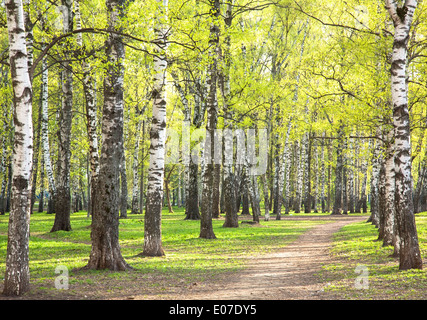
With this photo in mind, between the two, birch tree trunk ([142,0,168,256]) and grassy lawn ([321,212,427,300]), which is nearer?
grassy lawn ([321,212,427,300])

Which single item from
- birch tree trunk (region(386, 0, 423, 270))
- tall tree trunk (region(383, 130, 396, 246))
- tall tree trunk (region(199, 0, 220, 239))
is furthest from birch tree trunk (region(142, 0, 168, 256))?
tall tree trunk (region(383, 130, 396, 246))

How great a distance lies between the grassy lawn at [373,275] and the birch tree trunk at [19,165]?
18.4 ft

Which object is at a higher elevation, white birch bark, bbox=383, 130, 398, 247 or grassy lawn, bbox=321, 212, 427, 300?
white birch bark, bbox=383, 130, 398, 247

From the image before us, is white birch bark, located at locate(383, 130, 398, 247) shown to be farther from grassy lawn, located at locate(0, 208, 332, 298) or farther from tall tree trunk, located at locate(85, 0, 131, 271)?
tall tree trunk, located at locate(85, 0, 131, 271)

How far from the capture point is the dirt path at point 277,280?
24.4 feet

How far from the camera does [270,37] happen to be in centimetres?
2512

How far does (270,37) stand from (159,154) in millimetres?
16182

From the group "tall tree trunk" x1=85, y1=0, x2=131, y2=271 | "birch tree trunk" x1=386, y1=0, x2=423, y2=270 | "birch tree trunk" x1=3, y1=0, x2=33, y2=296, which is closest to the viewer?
"birch tree trunk" x1=3, y1=0, x2=33, y2=296

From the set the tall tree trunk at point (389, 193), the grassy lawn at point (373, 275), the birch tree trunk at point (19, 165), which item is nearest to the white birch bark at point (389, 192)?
the tall tree trunk at point (389, 193)

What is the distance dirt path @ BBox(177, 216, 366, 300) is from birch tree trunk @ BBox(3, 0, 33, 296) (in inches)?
111

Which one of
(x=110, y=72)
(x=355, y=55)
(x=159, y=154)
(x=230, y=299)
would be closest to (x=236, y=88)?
(x=355, y=55)

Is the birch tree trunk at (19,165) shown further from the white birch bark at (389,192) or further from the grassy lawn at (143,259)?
the white birch bark at (389,192)

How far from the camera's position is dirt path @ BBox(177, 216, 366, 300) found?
293 inches

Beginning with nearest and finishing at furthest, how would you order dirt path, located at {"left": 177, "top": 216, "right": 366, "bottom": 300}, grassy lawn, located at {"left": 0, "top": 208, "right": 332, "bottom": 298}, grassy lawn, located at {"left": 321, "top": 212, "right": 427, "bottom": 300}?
1. grassy lawn, located at {"left": 321, "top": 212, "right": 427, "bottom": 300}
2. dirt path, located at {"left": 177, "top": 216, "right": 366, "bottom": 300}
3. grassy lawn, located at {"left": 0, "top": 208, "right": 332, "bottom": 298}
